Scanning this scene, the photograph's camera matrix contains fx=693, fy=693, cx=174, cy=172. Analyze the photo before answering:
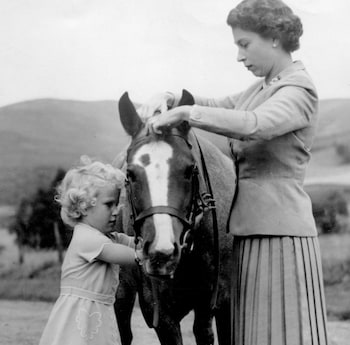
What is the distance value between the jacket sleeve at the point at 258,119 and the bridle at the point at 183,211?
26 centimetres

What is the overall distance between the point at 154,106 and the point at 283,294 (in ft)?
2.90

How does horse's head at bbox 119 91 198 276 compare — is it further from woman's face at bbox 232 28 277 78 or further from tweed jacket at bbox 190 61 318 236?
woman's face at bbox 232 28 277 78

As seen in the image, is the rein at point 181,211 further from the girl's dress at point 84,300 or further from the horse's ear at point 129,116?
the girl's dress at point 84,300

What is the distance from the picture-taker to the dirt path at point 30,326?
5324 mm

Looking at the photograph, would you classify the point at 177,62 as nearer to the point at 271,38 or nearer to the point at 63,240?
the point at 63,240

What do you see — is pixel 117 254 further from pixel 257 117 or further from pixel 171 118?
pixel 257 117

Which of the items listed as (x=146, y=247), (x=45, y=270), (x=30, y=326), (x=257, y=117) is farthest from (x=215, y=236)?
(x=30, y=326)

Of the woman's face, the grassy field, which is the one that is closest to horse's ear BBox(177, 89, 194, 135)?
the woman's face

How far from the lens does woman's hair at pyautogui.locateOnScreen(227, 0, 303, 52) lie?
2461 mm

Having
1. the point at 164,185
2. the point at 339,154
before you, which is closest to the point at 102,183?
the point at 164,185

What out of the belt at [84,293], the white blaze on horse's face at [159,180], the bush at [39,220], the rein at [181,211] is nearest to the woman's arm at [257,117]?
the white blaze on horse's face at [159,180]

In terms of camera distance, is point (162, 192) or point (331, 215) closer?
point (162, 192)

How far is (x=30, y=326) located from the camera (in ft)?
18.1

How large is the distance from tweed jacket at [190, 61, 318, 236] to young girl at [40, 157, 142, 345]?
50 centimetres
